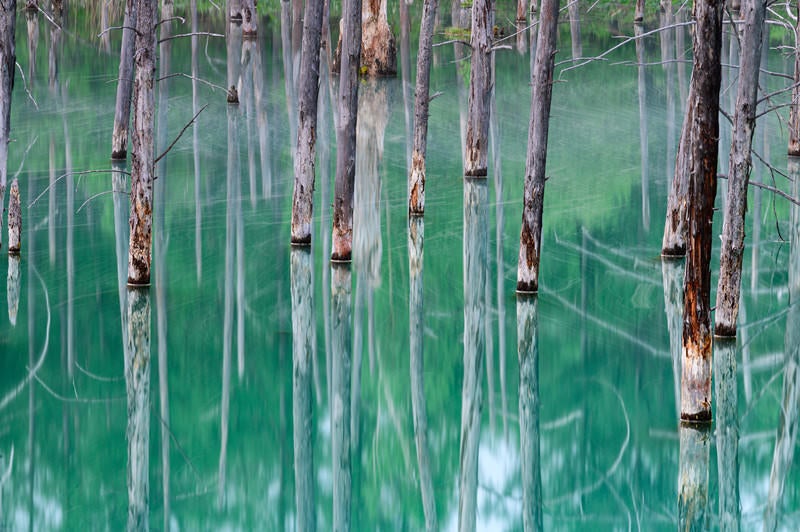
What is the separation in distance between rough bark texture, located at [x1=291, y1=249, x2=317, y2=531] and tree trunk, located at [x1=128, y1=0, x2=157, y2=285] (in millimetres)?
1940

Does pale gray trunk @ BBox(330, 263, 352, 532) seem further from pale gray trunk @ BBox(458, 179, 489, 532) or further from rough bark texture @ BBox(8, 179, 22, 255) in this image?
rough bark texture @ BBox(8, 179, 22, 255)

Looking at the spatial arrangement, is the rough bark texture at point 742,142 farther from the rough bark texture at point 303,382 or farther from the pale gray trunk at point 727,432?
the rough bark texture at point 303,382

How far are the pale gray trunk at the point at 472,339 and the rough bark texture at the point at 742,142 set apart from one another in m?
2.57

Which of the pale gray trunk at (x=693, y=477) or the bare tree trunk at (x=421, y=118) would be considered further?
the bare tree trunk at (x=421, y=118)

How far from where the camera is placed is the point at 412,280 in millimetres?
15406

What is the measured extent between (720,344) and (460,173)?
1036 centimetres

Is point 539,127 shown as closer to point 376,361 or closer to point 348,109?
point 348,109

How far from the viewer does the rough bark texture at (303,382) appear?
363 inches

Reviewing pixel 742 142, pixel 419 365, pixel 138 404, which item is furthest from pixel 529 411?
pixel 138 404

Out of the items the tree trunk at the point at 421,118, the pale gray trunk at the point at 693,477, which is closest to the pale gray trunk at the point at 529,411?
the pale gray trunk at the point at 693,477

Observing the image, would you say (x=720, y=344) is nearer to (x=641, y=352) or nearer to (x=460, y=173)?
(x=641, y=352)

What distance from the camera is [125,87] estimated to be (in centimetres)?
1997

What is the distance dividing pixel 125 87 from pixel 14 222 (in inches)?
211

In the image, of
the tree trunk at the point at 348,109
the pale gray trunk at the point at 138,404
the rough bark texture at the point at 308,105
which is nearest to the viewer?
the pale gray trunk at the point at 138,404
